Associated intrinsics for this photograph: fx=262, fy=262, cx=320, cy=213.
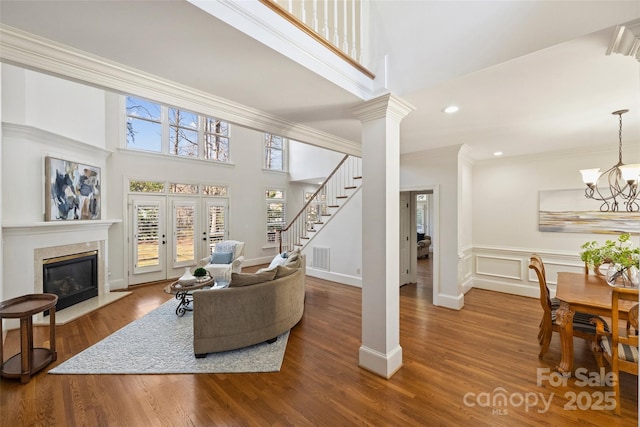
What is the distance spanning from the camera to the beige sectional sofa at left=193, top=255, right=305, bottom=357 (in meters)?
2.76

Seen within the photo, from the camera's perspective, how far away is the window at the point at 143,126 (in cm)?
A: 563

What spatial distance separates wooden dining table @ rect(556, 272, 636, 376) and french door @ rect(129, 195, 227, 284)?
6660 millimetres

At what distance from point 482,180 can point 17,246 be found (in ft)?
24.5

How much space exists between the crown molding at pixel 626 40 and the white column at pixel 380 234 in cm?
A: 131

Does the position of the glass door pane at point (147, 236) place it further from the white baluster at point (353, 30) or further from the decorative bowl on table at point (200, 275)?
the white baluster at point (353, 30)

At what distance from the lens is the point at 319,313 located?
401 cm

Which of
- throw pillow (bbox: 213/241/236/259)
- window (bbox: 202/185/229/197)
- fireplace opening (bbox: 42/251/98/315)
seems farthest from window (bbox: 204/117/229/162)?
fireplace opening (bbox: 42/251/98/315)

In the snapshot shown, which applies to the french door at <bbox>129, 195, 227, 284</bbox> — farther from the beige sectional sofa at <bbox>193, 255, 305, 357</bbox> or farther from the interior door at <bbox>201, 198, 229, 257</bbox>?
the beige sectional sofa at <bbox>193, 255, 305, 357</bbox>

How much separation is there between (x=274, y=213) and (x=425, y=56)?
6.68 metres

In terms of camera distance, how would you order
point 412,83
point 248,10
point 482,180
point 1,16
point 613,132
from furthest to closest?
1. point 482,180
2. point 613,132
3. point 412,83
4. point 248,10
5. point 1,16

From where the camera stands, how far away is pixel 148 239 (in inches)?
227

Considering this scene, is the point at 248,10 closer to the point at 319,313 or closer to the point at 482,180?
the point at 319,313

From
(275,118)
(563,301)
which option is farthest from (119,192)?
(563,301)

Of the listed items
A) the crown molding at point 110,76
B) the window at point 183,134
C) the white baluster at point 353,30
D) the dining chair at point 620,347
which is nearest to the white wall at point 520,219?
the dining chair at point 620,347
